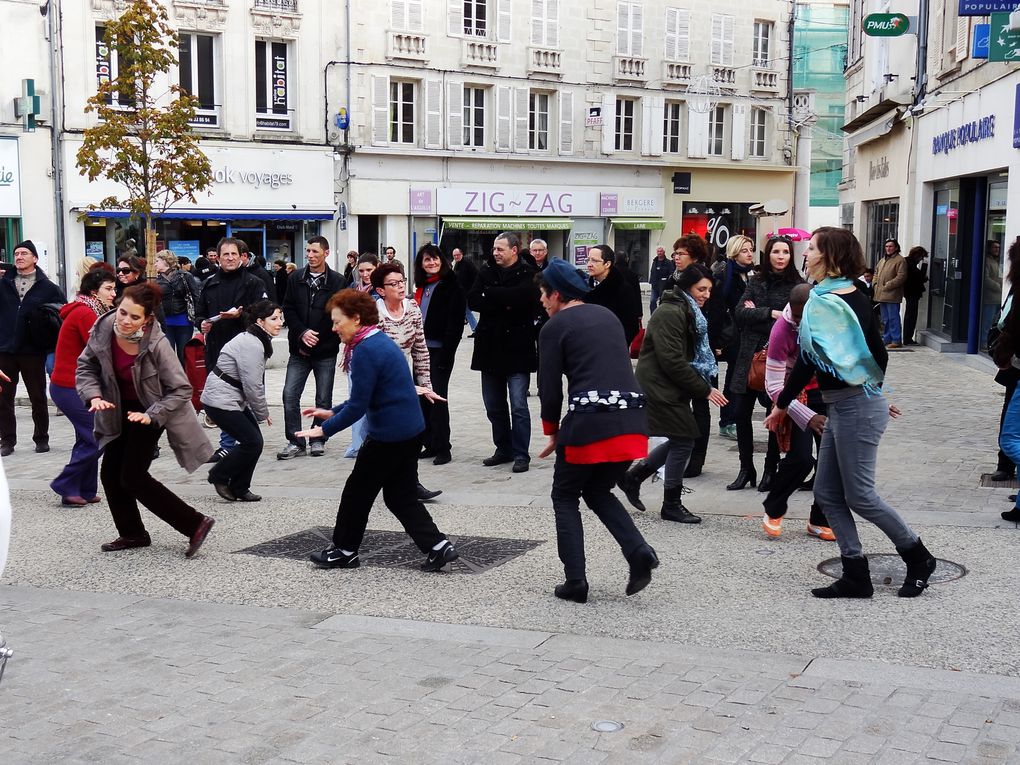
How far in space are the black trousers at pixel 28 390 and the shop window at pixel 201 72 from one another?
2260 cm

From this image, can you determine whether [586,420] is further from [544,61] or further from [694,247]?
[544,61]

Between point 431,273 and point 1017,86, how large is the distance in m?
8.87

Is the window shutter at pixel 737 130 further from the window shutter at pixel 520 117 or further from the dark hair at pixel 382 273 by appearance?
the dark hair at pixel 382 273

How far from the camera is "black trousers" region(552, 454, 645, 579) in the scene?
19.8 feet

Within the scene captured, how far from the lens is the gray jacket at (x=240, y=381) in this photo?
8773mm

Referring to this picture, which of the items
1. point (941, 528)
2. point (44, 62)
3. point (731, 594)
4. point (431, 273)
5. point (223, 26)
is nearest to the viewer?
point (731, 594)

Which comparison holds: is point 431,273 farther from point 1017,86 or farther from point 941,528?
point 1017,86

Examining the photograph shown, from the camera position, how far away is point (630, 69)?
136 feet

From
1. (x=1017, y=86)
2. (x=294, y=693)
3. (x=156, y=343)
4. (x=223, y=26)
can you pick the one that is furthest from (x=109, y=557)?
(x=223, y=26)

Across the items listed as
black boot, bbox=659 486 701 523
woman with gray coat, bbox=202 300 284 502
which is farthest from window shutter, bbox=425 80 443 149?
black boot, bbox=659 486 701 523

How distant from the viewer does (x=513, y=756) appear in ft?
13.7

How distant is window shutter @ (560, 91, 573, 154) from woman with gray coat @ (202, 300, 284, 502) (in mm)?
→ 32178

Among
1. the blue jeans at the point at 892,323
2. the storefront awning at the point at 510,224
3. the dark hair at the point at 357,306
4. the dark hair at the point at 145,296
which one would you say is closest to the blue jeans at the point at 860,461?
the dark hair at the point at 357,306

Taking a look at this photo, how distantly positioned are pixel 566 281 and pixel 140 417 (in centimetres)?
264
